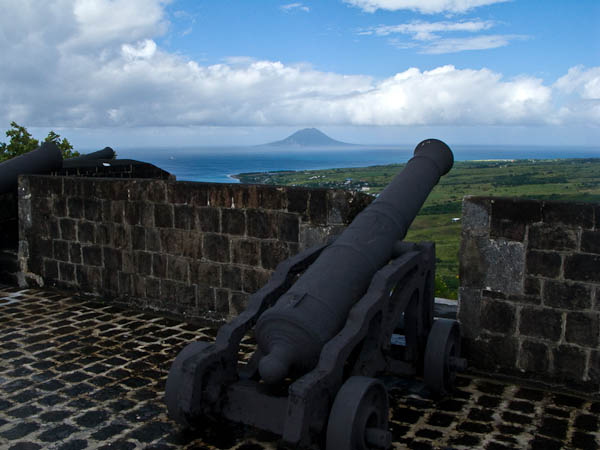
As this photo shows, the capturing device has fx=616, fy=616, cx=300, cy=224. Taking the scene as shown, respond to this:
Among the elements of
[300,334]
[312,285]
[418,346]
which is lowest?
[418,346]

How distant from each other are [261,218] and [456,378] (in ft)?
7.83

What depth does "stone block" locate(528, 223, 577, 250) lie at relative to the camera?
469 cm

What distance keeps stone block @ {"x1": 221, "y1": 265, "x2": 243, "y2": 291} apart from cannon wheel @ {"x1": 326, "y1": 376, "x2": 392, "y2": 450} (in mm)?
2997

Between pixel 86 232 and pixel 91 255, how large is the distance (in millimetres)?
288

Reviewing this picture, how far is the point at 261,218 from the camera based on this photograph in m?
6.11

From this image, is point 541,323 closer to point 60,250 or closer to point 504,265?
point 504,265

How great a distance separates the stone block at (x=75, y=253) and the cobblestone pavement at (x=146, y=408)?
1.71 m

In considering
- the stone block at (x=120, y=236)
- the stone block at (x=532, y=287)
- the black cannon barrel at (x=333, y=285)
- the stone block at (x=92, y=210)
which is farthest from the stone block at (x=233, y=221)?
the stone block at (x=532, y=287)

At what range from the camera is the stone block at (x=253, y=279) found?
6.14m

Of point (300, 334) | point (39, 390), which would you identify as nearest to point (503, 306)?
point (300, 334)

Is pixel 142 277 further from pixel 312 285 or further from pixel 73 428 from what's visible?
pixel 312 285

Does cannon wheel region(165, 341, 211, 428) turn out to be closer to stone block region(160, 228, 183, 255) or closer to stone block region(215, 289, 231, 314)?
stone block region(215, 289, 231, 314)

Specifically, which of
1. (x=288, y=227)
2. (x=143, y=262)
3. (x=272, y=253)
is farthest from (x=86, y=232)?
(x=288, y=227)

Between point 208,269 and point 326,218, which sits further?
point 208,269
